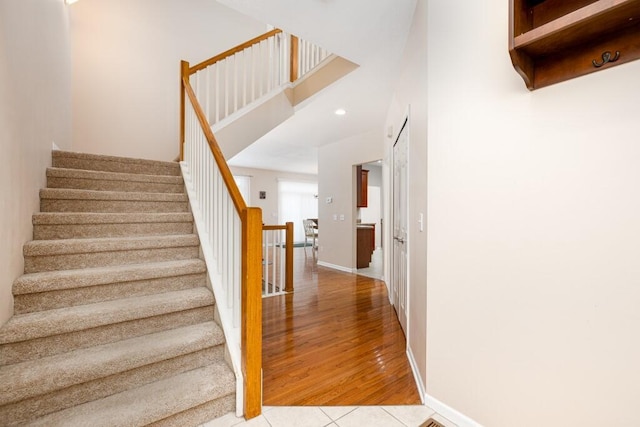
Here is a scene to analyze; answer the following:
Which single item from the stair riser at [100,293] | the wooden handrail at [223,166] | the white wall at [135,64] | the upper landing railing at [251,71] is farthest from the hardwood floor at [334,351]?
the white wall at [135,64]

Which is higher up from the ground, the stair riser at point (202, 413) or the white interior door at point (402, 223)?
the white interior door at point (402, 223)

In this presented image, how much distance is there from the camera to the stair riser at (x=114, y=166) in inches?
97.8

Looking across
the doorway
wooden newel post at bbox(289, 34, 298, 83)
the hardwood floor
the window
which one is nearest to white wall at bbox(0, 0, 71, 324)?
the hardwood floor

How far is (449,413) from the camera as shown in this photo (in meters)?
1.57

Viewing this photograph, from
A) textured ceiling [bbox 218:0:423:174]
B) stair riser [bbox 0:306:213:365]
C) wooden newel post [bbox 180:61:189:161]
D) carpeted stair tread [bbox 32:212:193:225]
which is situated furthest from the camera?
wooden newel post [bbox 180:61:189:161]

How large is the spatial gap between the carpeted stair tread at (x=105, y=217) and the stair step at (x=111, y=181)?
16.8 inches

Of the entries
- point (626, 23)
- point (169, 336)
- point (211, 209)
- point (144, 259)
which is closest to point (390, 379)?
point (169, 336)

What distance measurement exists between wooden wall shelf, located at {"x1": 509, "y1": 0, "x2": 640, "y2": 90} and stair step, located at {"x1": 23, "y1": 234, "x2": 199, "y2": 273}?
2355mm

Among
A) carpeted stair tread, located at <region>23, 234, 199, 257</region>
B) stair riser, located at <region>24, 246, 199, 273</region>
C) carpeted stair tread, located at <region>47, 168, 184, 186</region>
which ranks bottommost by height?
stair riser, located at <region>24, 246, 199, 273</region>

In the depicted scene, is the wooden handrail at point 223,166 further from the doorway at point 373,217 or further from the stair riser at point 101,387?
the doorway at point 373,217

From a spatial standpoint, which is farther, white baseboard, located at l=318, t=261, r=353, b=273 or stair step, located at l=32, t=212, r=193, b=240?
white baseboard, located at l=318, t=261, r=353, b=273

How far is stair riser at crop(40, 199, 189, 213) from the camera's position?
212cm

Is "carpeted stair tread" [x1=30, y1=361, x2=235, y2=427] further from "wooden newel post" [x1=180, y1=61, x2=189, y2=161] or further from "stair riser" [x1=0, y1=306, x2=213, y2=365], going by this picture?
"wooden newel post" [x1=180, y1=61, x2=189, y2=161]

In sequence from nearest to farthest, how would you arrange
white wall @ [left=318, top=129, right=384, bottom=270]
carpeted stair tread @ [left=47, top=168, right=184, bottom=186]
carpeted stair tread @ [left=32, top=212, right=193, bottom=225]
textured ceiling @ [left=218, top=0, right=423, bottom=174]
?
carpeted stair tread @ [left=32, top=212, right=193, bottom=225], textured ceiling @ [left=218, top=0, right=423, bottom=174], carpeted stair tread @ [left=47, top=168, right=184, bottom=186], white wall @ [left=318, top=129, right=384, bottom=270]
